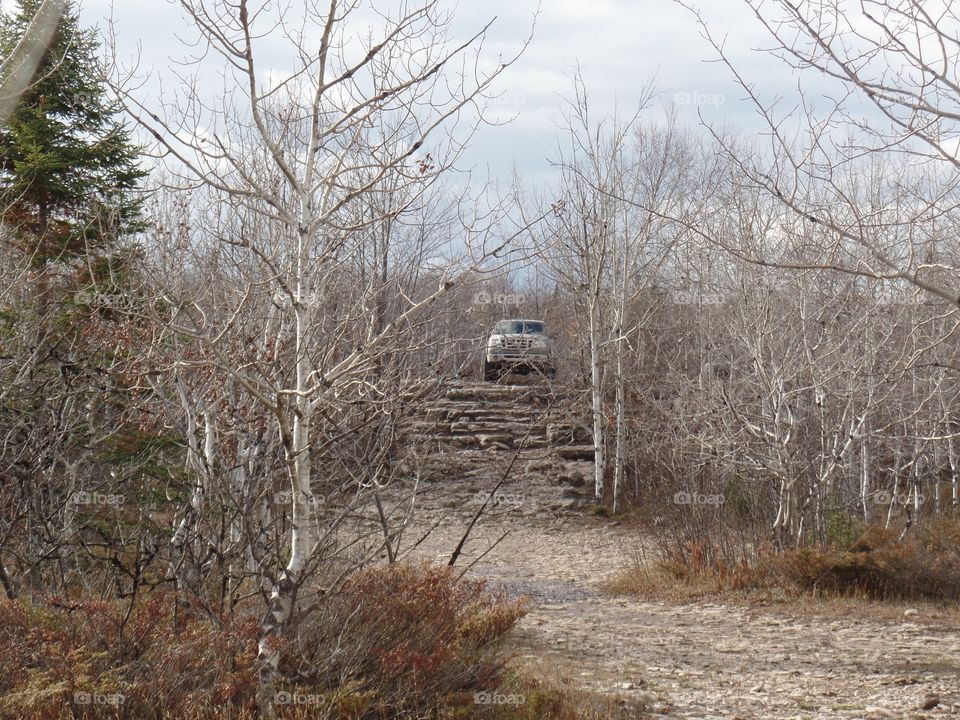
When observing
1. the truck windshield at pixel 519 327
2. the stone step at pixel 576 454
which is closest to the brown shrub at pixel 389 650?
the stone step at pixel 576 454

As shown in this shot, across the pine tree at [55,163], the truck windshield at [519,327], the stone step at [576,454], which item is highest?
the pine tree at [55,163]

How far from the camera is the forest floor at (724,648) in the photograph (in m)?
6.21

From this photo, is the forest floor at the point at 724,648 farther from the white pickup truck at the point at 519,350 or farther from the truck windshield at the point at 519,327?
the truck windshield at the point at 519,327

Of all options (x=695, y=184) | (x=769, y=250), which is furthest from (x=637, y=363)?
(x=769, y=250)

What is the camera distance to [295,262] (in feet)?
16.4

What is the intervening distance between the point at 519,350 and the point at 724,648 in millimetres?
14045

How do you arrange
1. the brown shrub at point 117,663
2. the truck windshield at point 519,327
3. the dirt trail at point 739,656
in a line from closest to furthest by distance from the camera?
the brown shrub at point 117,663
the dirt trail at point 739,656
the truck windshield at point 519,327

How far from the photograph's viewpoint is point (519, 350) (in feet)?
71.4

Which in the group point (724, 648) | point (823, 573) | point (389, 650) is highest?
point (389, 650)

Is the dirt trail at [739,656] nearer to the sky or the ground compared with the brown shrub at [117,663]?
nearer to the ground

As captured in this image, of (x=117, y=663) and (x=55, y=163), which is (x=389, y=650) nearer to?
(x=117, y=663)

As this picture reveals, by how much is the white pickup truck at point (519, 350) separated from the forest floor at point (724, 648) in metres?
7.37

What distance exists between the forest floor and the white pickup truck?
7.37m

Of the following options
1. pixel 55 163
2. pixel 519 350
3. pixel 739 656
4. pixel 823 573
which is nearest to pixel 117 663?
pixel 739 656
